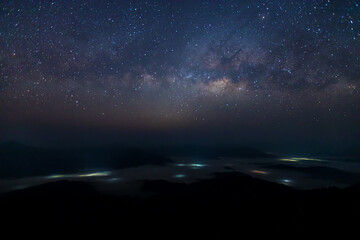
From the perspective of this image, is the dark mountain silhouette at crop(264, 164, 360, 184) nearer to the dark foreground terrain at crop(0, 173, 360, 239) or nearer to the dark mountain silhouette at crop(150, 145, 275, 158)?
the dark foreground terrain at crop(0, 173, 360, 239)

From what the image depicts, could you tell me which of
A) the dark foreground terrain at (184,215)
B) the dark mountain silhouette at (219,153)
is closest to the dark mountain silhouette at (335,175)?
the dark foreground terrain at (184,215)

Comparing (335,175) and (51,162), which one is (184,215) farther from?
(51,162)

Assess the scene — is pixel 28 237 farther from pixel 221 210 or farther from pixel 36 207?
pixel 221 210

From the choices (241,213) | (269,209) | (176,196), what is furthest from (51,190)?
(269,209)

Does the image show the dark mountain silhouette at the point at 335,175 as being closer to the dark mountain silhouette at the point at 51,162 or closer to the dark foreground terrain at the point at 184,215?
the dark foreground terrain at the point at 184,215

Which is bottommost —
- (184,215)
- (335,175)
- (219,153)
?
(219,153)

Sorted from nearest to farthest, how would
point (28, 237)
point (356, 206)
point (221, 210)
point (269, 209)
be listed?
1. point (356, 206)
2. point (28, 237)
3. point (269, 209)
4. point (221, 210)

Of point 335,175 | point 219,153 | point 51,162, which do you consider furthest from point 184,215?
point 219,153

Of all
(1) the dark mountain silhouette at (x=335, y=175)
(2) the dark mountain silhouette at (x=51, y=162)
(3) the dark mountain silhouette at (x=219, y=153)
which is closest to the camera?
(1) the dark mountain silhouette at (x=335, y=175)
